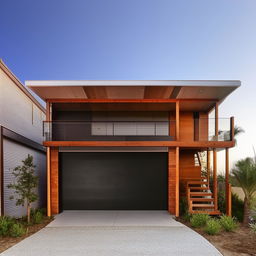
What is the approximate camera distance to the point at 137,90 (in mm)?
10320

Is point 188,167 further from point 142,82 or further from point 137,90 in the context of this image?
point 142,82

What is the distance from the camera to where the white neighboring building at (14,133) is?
9594mm

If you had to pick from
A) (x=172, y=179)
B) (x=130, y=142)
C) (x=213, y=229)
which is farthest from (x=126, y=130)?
(x=213, y=229)

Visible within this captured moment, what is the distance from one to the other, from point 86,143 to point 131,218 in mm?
3301

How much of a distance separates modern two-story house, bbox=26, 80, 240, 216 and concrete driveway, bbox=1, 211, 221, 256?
65.9 inches

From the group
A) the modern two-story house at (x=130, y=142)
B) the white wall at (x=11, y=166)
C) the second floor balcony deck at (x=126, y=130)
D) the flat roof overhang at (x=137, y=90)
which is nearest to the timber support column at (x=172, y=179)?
the modern two-story house at (x=130, y=142)

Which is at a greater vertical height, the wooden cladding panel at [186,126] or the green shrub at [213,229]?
the wooden cladding panel at [186,126]

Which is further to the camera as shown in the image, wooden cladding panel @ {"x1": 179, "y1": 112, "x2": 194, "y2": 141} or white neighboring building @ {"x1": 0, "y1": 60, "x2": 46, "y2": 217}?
wooden cladding panel @ {"x1": 179, "y1": 112, "x2": 194, "y2": 141}

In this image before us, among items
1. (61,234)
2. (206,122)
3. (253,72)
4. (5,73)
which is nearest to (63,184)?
(61,234)

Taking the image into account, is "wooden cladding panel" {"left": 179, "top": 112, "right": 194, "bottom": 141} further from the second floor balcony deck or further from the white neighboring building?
the white neighboring building

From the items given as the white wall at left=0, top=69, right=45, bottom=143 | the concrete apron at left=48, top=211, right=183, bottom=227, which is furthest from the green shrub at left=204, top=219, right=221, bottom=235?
the white wall at left=0, top=69, right=45, bottom=143

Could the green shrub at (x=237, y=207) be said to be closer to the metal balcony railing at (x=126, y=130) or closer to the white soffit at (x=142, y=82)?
the metal balcony railing at (x=126, y=130)

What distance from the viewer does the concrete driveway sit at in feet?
19.6

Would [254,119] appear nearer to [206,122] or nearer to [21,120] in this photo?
[206,122]
